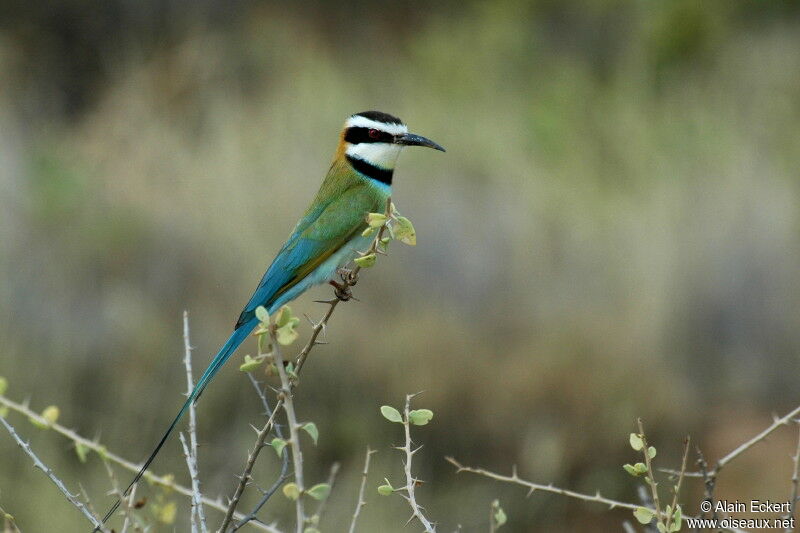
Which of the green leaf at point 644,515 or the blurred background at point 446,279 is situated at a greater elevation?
the green leaf at point 644,515

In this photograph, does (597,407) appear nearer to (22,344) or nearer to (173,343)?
(173,343)

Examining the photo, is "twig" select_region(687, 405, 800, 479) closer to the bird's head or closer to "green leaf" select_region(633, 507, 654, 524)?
"green leaf" select_region(633, 507, 654, 524)

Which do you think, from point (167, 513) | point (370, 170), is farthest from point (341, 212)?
point (167, 513)

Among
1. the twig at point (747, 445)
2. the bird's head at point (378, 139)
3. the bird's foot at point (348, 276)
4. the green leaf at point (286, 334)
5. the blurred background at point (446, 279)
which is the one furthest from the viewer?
the blurred background at point (446, 279)

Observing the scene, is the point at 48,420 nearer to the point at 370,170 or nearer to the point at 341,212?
the point at 341,212

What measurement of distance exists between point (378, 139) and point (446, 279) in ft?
9.82

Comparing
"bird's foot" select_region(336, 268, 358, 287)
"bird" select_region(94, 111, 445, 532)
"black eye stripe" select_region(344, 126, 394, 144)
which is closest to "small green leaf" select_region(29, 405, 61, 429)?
"bird's foot" select_region(336, 268, 358, 287)

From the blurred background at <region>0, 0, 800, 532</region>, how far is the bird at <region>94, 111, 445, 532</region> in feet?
5.73

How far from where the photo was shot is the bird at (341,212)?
301 cm

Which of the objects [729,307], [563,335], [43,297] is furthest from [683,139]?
[43,297]

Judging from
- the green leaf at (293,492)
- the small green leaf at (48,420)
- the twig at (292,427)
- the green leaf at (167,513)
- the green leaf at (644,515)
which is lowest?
the green leaf at (644,515)

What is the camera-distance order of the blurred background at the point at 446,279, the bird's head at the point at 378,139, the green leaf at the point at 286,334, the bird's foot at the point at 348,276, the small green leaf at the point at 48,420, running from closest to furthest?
the green leaf at the point at 286,334 < the small green leaf at the point at 48,420 < the bird's foot at the point at 348,276 < the bird's head at the point at 378,139 < the blurred background at the point at 446,279

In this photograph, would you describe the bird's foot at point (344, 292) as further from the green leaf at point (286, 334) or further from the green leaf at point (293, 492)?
the green leaf at point (293, 492)

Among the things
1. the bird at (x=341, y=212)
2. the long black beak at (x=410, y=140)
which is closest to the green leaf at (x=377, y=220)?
the bird at (x=341, y=212)
